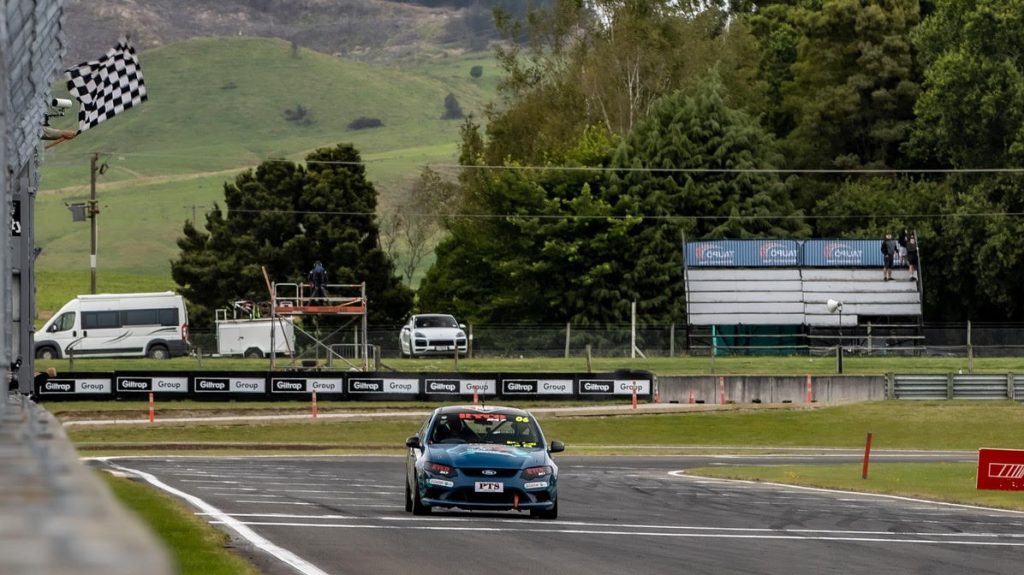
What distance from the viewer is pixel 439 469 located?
18.9 m

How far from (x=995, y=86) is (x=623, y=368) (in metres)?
28.0

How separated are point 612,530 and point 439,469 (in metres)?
2.39

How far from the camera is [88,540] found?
2.30m

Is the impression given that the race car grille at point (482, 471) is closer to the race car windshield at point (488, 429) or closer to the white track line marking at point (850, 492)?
the race car windshield at point (488, 429)

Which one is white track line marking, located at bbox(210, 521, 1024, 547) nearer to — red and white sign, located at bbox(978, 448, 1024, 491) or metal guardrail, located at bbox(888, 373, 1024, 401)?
red and white sign, located at bbox(978, 448, 1024, 491)

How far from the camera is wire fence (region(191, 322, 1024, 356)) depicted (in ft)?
183

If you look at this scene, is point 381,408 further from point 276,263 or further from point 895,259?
point 276,263

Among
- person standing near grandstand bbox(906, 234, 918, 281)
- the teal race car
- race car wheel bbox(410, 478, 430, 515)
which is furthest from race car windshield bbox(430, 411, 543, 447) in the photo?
person standing near grandstand bbox(906, 234, 918, 281)

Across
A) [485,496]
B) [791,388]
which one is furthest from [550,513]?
[791,388]

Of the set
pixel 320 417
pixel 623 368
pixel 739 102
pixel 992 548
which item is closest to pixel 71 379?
pixel 320 417

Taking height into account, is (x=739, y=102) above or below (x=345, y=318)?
above

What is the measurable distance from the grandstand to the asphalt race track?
3534 centimetres

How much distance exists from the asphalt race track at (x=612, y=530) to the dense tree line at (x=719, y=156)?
45.3 m

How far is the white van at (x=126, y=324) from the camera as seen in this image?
61.6 m
